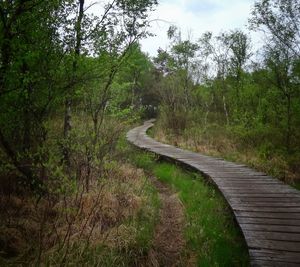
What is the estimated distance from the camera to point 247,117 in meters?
13.4

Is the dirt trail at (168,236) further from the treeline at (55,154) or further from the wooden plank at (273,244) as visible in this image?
the wooden plank at (273,244)

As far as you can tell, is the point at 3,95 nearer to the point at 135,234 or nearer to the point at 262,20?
the point at 135,234

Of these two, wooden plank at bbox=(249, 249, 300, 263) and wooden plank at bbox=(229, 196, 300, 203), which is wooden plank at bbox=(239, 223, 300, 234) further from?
wooden plank at bbox=(229, 196, 300, 203)

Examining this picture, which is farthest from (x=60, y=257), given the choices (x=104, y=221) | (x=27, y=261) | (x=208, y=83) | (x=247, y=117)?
(x=208, y=83)

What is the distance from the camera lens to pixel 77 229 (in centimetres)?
550

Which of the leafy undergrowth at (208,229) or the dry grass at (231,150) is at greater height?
the dry grass at (231,150)

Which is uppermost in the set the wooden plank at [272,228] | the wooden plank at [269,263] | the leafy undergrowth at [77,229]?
the wooden plank at [272,228]

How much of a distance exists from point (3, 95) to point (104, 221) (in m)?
2.86

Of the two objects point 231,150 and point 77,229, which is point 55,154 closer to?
point 77,229

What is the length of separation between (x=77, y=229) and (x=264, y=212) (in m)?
3.13

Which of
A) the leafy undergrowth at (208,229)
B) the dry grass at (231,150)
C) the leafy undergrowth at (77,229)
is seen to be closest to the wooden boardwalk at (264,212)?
the leafy undergrowth at (208,229)

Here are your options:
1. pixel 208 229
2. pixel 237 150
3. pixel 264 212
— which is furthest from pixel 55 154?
pixel 237 150

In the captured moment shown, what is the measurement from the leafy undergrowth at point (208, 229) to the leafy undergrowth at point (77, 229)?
0.71 meters

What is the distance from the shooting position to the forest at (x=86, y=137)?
197 inches
